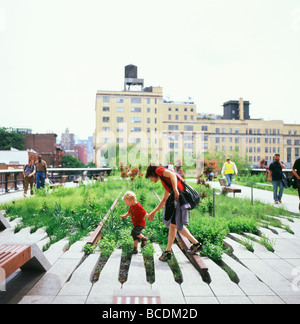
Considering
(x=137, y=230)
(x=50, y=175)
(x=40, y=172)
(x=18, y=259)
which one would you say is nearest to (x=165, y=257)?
(x=137, y=230)

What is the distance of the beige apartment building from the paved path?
77.7 meters

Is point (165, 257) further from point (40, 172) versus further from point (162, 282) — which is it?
point (40, 172)

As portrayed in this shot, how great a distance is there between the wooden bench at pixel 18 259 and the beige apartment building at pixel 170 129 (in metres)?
78.4

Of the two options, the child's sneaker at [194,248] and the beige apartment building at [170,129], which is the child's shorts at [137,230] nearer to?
the child's sneaker at [194,248]

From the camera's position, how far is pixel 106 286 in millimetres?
3459

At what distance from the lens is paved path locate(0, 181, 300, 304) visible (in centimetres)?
308

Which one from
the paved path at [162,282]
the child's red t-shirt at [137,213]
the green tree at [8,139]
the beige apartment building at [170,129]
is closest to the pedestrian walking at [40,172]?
the paved path at [162,282]

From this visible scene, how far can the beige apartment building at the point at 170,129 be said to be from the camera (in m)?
91.2

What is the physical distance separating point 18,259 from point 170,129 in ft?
320

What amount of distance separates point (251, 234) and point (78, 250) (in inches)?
144

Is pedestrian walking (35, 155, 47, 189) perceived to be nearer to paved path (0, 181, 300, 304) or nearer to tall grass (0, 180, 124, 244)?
tall grass (0, 180, 124, 244)

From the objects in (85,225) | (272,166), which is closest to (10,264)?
(85,225)

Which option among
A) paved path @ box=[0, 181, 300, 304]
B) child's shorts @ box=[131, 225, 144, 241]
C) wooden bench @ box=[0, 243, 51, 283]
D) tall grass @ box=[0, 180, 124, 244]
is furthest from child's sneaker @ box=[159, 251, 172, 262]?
tall grass @ box=[0, 180, 124, 244]
